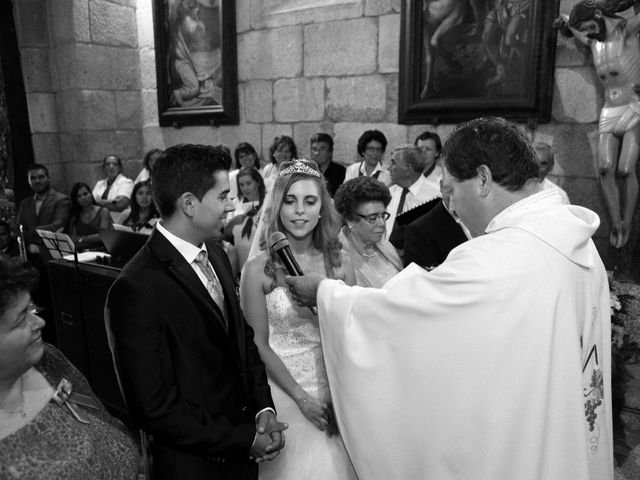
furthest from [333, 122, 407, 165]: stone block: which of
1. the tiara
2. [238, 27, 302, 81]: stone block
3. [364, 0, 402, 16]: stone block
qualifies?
the tiara

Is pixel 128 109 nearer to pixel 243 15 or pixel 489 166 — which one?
pixel 243 15

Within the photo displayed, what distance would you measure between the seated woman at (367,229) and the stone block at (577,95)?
9.64 ft

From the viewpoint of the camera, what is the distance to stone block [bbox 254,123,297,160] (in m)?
6.86

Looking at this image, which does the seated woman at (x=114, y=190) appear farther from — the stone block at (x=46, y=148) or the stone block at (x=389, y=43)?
the stone block at (x=389, y=43)

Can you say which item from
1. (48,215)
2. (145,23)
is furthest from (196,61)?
(48,215)

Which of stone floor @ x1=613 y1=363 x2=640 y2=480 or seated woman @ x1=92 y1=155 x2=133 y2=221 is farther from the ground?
seated woman @ x1=92 y1=155 x2=133 y2=221

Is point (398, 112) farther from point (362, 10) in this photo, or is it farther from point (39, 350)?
point (39, 350)

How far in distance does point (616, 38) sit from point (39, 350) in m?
4.50

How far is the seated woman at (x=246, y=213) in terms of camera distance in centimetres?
467

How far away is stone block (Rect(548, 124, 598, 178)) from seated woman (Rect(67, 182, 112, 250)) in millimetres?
4231

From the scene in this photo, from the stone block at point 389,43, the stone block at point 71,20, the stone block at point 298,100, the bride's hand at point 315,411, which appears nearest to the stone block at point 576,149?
the stone block at point 389,43

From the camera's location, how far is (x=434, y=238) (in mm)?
2566

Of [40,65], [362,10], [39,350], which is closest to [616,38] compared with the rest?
[362,10]

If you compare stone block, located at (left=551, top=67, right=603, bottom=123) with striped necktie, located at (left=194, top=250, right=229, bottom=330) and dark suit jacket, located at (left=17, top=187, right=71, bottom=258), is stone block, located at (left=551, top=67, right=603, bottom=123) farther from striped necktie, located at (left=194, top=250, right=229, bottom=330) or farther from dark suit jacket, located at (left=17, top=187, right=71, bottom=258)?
dark suit jacket, located at (left=17, top=187, right=71, bottom=258)
